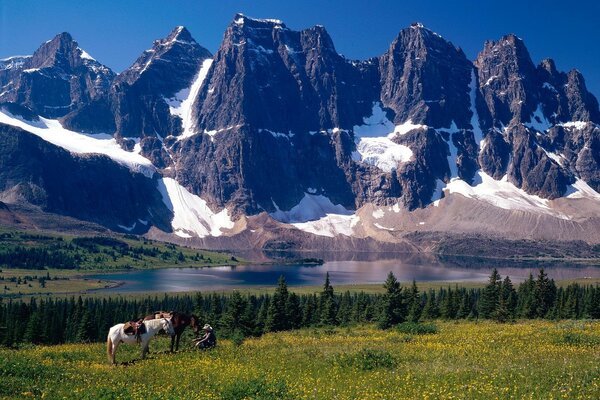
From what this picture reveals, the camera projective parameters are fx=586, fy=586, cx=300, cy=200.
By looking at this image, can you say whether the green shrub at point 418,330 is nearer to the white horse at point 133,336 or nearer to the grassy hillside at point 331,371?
the grassy hillside at point 331,371

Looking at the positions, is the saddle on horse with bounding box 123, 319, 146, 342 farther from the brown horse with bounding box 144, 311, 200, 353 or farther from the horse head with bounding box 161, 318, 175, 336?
the horse head with bounding box 161, 318, 175, 336

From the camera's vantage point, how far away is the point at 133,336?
28781 millimetres

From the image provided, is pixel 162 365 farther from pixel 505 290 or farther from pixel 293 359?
pixel 505 290

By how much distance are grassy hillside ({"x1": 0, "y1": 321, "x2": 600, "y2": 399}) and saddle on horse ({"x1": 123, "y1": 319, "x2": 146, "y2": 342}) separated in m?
1.36

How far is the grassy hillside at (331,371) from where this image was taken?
20.5 m

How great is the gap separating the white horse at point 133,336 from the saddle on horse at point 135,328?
13cm

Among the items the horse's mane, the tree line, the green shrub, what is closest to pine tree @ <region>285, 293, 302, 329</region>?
the tree line

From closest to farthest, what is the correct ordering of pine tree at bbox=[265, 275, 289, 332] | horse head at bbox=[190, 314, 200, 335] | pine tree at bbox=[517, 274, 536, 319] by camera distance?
horse head at bbox=[190, 314, 200, 335] < pine tree at bbox=[517, 274, 536, 319] < pine tree at bbox=[265, 275, 289, 332]

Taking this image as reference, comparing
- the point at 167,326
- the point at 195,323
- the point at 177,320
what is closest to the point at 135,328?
the point at 167,326

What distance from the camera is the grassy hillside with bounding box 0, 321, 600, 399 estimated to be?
20.5m

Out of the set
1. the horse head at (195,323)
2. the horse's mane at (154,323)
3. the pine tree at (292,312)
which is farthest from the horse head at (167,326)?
the pine tree at (292,312)

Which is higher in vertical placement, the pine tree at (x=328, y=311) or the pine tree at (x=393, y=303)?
the pine tree at (x=393, y=303)

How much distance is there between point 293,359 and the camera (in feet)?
96.2

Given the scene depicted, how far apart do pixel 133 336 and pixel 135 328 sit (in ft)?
1.35
